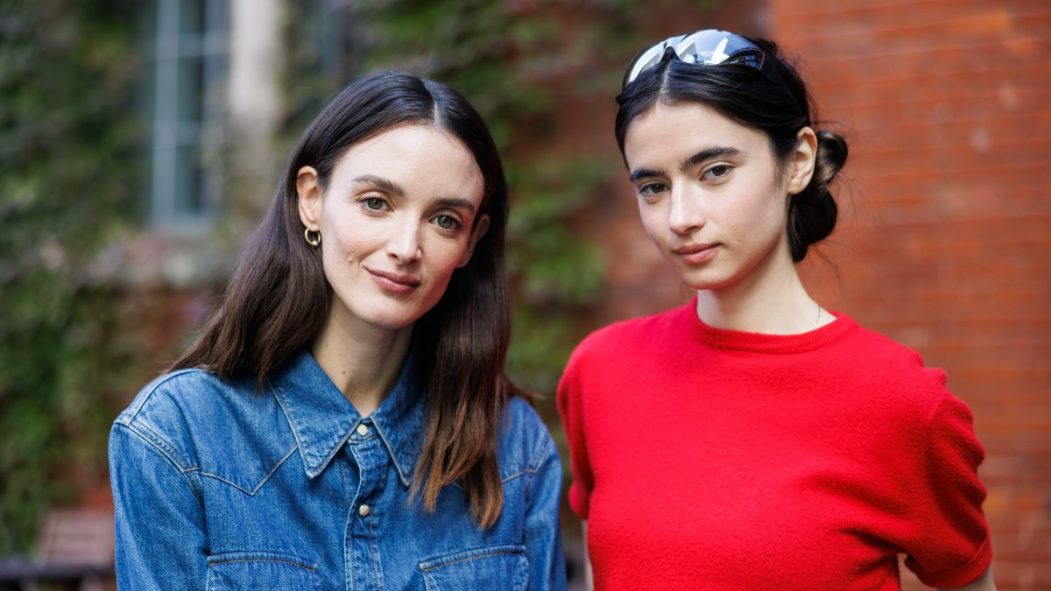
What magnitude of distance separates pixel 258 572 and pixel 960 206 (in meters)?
2.37

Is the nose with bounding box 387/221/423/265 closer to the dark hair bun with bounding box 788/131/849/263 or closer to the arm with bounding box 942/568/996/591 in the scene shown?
the dark hair bun with bounding box 788/131/849/263

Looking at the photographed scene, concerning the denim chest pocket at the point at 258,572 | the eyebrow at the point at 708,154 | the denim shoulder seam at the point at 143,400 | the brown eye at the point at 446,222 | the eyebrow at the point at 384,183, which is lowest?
the denim chest pocket at the point at 258,572

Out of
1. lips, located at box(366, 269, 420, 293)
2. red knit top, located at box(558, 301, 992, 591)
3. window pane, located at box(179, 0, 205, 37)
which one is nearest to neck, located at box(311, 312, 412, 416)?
lips, located at box(366, 269, 420, 293)

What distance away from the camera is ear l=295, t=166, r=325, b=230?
2072 mm

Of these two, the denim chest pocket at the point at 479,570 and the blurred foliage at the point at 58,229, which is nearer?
the denim chest pocket at the point at 479,570

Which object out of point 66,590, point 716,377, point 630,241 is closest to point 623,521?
point 716,377

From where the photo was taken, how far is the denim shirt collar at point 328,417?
2.03 meters

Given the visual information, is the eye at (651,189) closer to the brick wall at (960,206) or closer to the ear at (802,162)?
the ear at (802,162)

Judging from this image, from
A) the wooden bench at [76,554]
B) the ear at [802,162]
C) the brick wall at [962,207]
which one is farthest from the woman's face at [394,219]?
the wooden bench at [76,554]

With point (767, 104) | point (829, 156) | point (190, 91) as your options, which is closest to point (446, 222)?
point (767, 104)

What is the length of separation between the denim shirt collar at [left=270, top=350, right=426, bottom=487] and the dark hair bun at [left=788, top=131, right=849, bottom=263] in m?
0.82

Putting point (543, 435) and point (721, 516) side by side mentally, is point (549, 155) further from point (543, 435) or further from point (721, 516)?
point (721, 516)

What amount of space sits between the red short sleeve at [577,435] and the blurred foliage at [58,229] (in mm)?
4064

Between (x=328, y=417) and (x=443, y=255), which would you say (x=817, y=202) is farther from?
(x=328, y=417)
